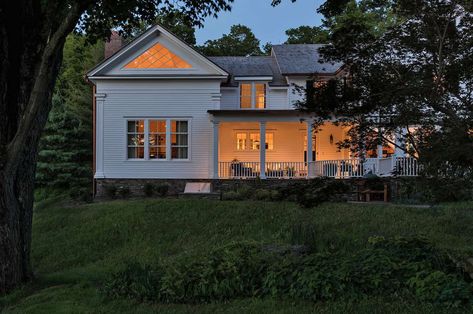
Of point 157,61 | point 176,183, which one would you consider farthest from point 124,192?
point 157,61

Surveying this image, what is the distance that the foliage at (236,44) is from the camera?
1668 inches

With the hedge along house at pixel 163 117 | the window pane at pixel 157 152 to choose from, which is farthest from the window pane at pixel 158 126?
the window pane at pixel 157 152

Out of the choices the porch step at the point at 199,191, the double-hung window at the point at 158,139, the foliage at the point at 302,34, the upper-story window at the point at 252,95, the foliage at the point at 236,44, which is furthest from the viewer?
the foliage at the point at 236,44

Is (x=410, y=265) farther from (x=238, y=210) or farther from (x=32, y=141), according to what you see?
(x=238, y=210)

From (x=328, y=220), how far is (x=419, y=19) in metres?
6.19

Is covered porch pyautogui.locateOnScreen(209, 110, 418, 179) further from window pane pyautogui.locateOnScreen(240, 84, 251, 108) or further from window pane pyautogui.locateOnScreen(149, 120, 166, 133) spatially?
window pane pyautogui.locateOnScreen(149, 120, 166, 133)

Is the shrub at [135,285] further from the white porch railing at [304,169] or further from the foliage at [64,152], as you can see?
the foliage at [64,152]

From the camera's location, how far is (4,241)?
6621mm

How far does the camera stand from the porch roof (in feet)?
60.3

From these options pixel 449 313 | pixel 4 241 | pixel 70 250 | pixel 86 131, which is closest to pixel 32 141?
pixel 4 241

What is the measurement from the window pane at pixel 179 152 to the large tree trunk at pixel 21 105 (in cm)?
1209

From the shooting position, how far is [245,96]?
68.6ft

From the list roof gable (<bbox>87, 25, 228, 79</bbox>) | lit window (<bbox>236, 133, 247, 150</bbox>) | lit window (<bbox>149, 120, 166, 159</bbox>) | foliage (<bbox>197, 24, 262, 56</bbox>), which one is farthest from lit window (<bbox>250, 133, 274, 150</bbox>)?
foliage (<bbox>197, 24, 262, 56</bbox>)

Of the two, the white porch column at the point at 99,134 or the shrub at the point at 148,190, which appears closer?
the shrub at the point at 148,190
